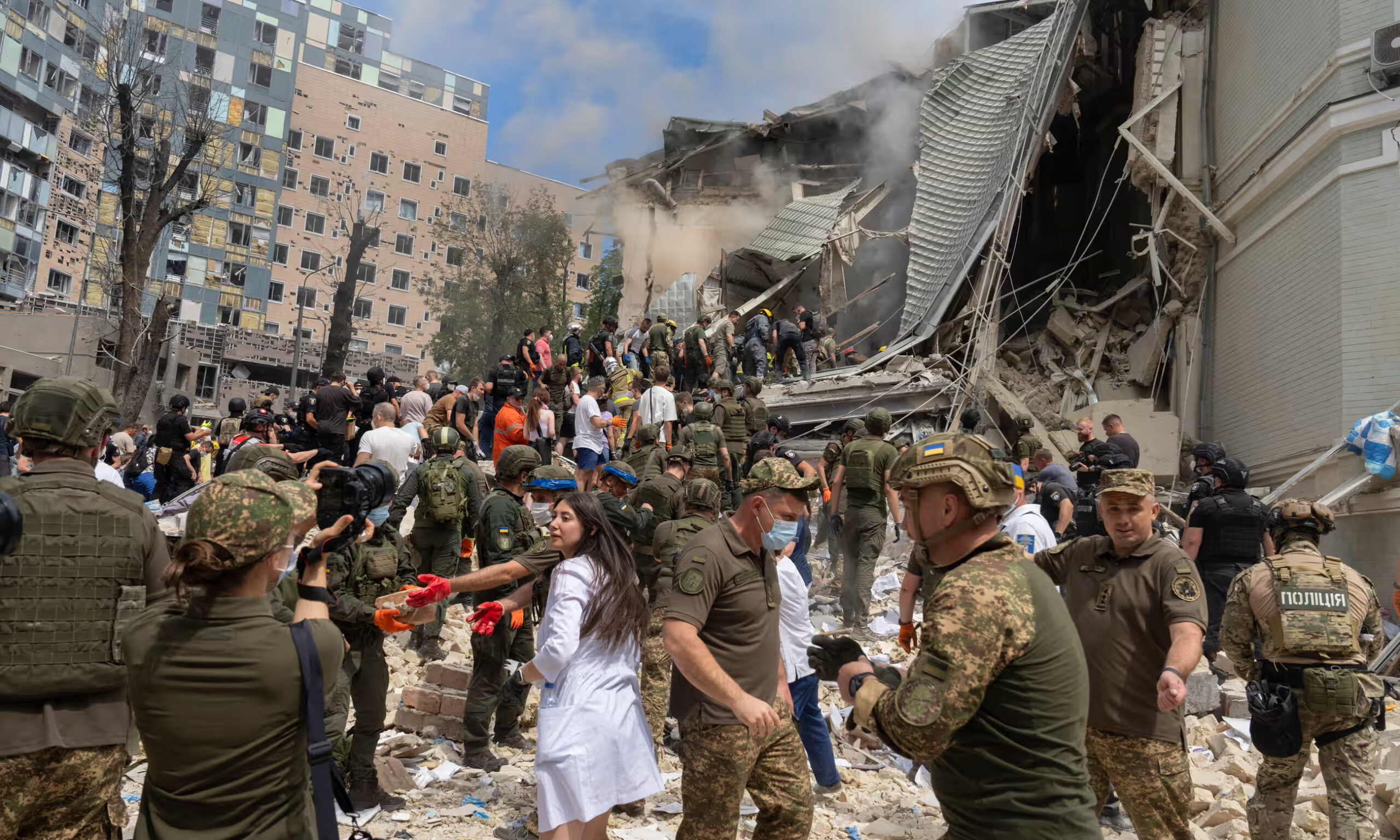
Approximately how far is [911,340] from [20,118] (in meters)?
40.5

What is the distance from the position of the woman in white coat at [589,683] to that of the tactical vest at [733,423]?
7636 mm

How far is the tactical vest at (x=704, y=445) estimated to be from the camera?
9.34 m

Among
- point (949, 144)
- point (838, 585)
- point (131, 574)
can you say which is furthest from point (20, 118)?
point (131, 574)

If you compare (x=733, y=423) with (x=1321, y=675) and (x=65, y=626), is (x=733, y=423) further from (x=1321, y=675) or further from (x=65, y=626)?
(x=65, y=626)

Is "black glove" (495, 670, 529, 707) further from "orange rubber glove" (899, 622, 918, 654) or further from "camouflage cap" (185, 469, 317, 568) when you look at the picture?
"camouflage cap" (185, 469, 317, 568)

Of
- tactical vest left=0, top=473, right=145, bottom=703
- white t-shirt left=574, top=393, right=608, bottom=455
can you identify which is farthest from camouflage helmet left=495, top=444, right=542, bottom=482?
white t-shirt left=574, top=393, right=608, bottom=455

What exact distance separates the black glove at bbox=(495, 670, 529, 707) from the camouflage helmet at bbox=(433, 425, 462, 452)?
1918 mm

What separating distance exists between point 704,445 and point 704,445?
11mm

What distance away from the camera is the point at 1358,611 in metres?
4.33

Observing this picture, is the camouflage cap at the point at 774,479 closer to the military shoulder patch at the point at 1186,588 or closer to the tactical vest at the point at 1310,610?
the military shoulder patch at the point at 1186,588

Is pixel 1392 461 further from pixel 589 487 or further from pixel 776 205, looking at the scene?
pixel 776 205

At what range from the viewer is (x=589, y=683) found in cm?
338

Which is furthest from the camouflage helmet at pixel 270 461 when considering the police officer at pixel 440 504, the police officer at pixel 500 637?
the police officer at pixel 440 504

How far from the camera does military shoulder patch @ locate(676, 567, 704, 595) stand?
11.0 ft
